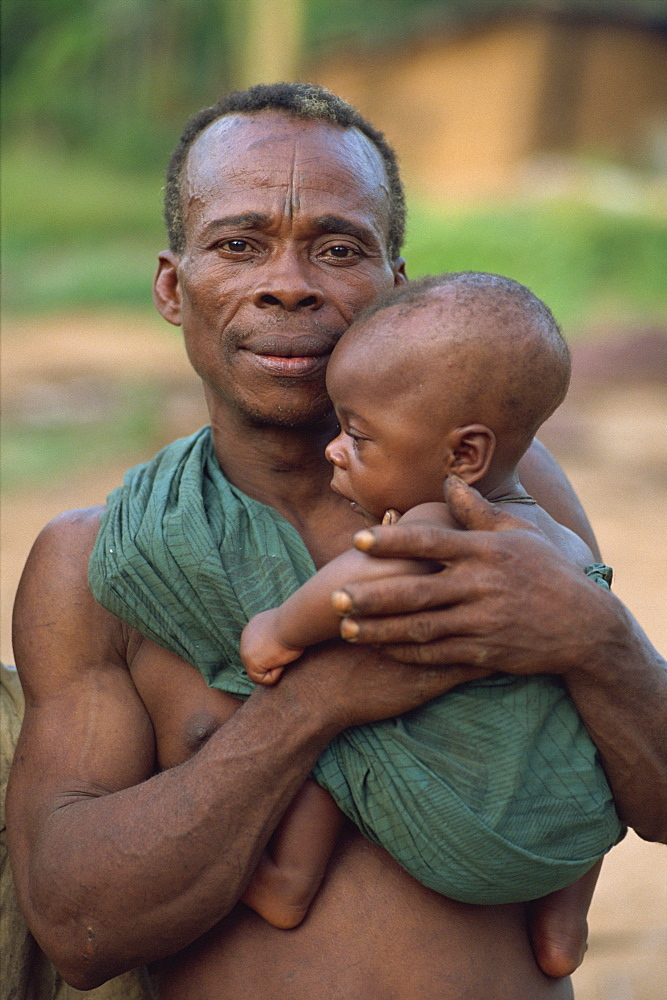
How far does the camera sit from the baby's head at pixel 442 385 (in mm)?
1903

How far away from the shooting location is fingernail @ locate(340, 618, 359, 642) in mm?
1707

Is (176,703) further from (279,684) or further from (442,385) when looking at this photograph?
(442,385)

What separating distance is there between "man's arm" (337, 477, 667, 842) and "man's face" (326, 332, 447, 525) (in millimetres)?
141

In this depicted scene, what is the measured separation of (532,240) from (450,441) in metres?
10.7

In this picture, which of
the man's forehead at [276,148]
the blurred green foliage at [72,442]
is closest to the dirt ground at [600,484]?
the blurred green foliage at [72,442]

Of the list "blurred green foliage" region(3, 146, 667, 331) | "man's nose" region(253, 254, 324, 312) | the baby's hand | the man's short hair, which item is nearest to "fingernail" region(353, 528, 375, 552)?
the baby's hand

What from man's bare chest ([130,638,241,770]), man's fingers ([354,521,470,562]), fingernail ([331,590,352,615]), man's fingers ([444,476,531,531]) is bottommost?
man's bare chest ([130,638,241,770])

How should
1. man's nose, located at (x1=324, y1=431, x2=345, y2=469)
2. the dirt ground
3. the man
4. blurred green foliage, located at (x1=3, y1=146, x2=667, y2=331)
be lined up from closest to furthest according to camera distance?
the man → man's nose, located at (x1=324, y1=431, x2=345, y2=469) → the dirt ground → blurred green foliage, located at (x1=3, y1=146, x2=667, y2=331)

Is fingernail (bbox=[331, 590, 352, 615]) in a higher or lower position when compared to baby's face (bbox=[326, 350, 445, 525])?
lower

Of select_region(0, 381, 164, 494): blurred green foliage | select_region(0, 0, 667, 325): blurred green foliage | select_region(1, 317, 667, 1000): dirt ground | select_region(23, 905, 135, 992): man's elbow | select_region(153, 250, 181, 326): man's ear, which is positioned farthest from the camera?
select_region(0, 0, 667, 325): blurred green foliage

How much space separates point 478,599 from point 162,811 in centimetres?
62

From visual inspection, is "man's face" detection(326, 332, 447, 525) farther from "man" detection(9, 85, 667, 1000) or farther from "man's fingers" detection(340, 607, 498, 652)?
"man's fingers" detection(340, 607, 498, 652)

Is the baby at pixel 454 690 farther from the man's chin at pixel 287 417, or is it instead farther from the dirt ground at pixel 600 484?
the dirt ground at pixel 600 484

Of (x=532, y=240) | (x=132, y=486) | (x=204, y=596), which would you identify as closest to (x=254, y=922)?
(x=204, y=596)
